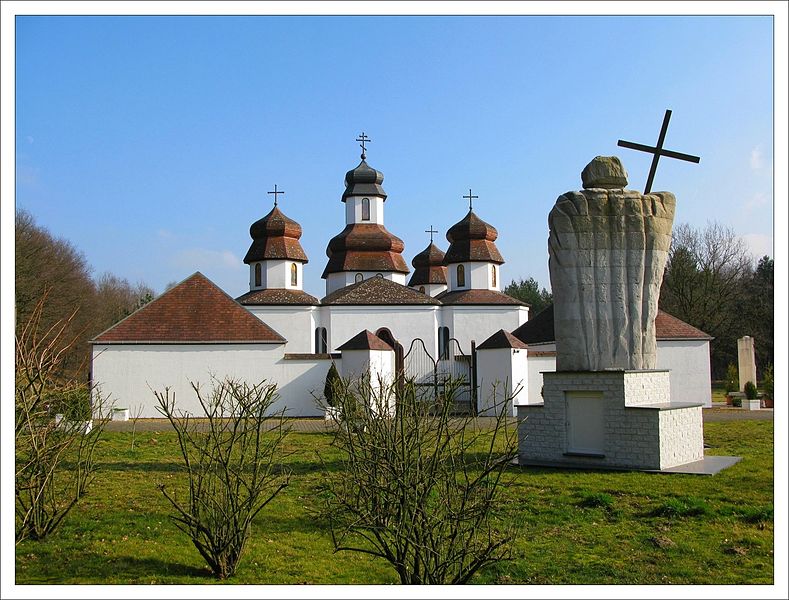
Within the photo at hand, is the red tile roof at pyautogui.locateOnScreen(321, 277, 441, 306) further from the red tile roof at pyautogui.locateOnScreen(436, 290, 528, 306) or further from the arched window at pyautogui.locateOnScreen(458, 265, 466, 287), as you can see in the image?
the arched window at pyautogui.locateOnScreen(458, 265, 466, 287)

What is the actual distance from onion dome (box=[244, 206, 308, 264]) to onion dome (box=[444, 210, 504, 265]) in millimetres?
7576

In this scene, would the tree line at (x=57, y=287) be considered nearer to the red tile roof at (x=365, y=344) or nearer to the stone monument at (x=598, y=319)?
the red tile roof at (x=365, y=344)

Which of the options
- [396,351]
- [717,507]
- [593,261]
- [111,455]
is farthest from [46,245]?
[717,507]

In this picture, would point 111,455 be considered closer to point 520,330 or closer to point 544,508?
point 544,508

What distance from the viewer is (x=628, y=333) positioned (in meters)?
13.6

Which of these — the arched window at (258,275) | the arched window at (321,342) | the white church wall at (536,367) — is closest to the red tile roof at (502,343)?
the white church wall at (536,367)

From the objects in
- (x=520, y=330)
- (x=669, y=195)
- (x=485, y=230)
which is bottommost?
(x=520, y=330)

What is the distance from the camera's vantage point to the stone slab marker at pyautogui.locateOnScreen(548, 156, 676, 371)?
1360 cm

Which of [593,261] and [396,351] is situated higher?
[593,261]

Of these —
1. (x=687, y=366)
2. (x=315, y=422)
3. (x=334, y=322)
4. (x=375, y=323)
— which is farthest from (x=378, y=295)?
(x=687, y=366)

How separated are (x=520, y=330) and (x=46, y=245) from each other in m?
25.0

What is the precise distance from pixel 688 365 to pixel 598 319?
58.4 feet

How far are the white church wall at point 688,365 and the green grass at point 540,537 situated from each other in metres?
16.9

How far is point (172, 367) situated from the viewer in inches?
1062
